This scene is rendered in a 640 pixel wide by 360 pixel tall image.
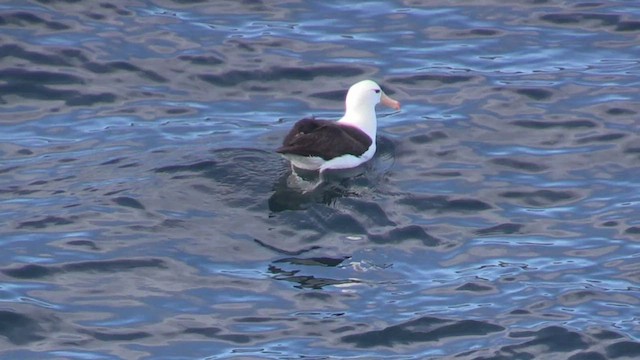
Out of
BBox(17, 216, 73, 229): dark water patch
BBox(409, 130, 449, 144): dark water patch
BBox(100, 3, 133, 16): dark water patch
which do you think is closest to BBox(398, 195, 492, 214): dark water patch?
BBox(409, 130, 449, 144): dark water patch

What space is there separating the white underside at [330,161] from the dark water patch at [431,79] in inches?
79.9

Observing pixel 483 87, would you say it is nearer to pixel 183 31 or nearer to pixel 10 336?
pixel 183 31

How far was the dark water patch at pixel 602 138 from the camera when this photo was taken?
1688cm

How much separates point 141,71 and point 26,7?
254 centimetres

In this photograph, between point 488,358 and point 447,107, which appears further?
point 447,107

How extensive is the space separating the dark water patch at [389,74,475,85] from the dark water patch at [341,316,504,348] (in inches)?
248

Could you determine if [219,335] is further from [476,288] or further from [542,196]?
[542,196]

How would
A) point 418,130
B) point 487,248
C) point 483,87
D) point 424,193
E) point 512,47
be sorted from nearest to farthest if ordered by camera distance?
point 487,248 < point 424,193 < point 418,130 < point 483,87 < point 512,47

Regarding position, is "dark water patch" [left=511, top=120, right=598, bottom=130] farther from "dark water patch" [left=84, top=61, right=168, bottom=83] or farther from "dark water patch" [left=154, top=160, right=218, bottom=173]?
"dark water patch" [left=84, top=61, right=168, bottom=83]

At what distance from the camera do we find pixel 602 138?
16.9 meters

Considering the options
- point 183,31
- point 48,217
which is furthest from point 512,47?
point 48,217

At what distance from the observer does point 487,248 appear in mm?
14266

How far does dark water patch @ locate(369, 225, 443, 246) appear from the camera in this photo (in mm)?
14383

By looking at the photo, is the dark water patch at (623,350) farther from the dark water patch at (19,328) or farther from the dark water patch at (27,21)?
the dark water patch at (27,21)
